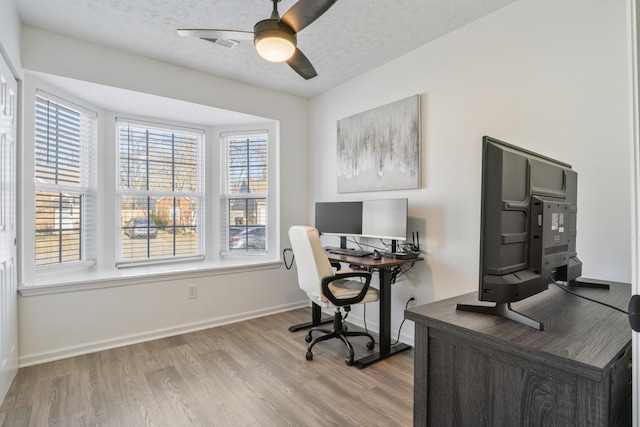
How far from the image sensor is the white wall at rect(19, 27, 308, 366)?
2594mm

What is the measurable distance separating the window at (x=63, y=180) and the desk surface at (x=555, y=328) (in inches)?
126

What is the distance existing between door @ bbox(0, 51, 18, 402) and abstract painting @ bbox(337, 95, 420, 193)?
2742 mm

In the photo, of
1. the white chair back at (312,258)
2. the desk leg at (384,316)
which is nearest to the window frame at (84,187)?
the white chair back at (312,258)

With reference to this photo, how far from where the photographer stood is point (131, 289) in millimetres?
3012

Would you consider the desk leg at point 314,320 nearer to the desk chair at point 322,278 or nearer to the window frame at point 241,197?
the desk chair at point 322,278

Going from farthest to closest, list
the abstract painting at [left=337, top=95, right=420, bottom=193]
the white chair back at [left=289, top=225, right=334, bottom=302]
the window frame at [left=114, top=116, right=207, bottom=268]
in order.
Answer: the window frame at [left=114, top=116, right=207, bottom=268] → the abstract painting at [left=337, top=95, right=420, bottom=193] → the white chair back at [left=289, top=225, right=334, bottom=302]

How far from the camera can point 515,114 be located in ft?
7.36

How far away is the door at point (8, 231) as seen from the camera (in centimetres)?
202

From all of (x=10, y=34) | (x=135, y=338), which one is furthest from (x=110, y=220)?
(x=10, y=34)

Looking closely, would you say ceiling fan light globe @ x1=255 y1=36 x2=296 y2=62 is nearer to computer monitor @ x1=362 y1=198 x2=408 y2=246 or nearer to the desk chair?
the desk chair

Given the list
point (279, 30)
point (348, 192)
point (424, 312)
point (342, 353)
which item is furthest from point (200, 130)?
point (424, 312)

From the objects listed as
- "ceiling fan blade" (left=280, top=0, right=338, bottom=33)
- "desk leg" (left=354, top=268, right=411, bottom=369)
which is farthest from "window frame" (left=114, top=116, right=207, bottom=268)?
"ceiling fan blade" (left=280, top=0, right=338, bottom=33)

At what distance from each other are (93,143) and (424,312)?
3595 millimetres

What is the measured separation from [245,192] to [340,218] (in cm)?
140
